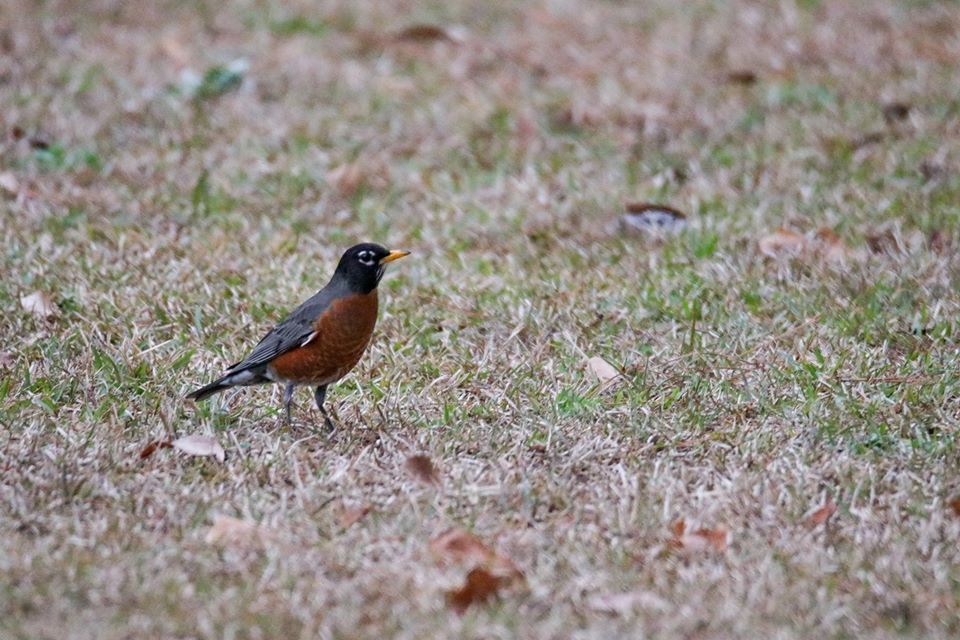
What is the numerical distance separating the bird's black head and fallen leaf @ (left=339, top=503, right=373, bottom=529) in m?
0.94

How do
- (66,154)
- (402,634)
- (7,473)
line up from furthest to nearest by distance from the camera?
(66,154)
(7,473)
(402,634)

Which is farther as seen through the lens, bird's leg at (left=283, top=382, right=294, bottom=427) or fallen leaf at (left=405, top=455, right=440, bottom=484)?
bird's leg at (left=283, top=382, right=294, bottom=427)

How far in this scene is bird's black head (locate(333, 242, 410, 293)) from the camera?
4.69 m

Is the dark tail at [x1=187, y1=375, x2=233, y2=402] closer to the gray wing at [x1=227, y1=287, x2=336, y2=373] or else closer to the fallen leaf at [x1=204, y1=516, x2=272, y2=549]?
the gray wing at [x1=227, y1=287, x2=336, y2=373]

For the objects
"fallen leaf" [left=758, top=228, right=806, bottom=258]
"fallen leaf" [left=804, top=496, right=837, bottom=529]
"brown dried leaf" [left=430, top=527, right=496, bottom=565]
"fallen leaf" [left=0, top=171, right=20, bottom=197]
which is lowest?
"fallen leaf" [left=758, top=228, right=806, bottom=258]

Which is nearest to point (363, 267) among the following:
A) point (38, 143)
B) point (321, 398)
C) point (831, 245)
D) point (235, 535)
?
point (321, 398)

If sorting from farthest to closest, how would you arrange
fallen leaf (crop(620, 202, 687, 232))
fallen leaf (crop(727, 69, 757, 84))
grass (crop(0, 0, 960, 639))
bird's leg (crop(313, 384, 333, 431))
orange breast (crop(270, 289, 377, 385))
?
fallen leaf (crop(727, 69, 757, 84))
fallen leaf (crop(620, 202, 687, 232))
bird's leg (crop(313, 384, 333, 431))
orange breast (crop(270, 289, 377, 385))
grass (crop(0, 0, 960, 639))

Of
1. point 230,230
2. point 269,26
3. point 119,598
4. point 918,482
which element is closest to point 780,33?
point 269,26

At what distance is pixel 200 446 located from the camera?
4289 millimetres

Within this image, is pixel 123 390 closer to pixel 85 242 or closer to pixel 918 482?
pixel 85 242

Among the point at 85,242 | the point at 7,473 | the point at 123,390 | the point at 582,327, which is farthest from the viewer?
the point at 85,242

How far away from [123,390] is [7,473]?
30.2 inches

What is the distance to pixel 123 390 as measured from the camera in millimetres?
4785

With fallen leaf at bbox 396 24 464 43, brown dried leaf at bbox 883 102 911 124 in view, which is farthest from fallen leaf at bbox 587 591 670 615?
fallen leaf at bbox 396 24 464 43
